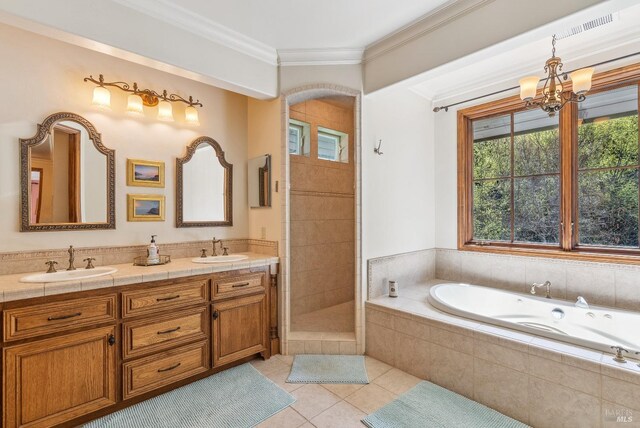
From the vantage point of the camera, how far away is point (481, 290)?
292 centimetres

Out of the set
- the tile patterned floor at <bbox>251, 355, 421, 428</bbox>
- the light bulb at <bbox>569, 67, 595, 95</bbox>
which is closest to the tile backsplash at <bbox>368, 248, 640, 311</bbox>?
the tile patterned floor at <bbox>251, 355, 421, 428</bbox>

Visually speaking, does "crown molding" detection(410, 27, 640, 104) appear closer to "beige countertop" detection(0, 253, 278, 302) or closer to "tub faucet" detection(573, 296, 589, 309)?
"tub faucet" detection(573, 296, 589, 309)

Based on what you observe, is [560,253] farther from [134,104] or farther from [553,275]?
[134,104]

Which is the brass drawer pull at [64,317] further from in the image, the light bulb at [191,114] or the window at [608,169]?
the window at [608,169]

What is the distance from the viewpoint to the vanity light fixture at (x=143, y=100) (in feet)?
7.09

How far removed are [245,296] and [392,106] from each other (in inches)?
89.7

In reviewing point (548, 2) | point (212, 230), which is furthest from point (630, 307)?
point (212, 230)

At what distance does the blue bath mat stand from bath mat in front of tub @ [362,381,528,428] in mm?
627

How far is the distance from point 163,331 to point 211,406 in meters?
0.59

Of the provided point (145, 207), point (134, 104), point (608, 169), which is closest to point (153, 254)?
point (145, 207)

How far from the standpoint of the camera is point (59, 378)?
1680mm

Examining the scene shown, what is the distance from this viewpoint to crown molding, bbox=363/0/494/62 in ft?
6.49

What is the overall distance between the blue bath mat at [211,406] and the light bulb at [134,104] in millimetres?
2088

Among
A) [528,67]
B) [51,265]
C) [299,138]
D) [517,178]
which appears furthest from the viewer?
[299,138]
